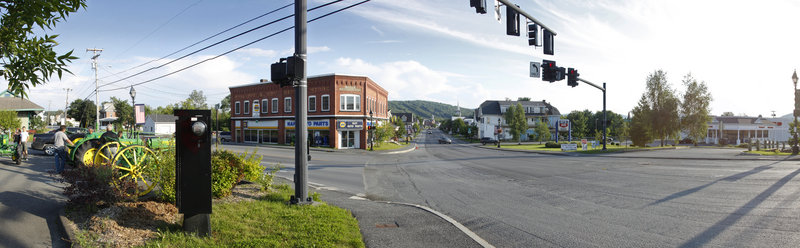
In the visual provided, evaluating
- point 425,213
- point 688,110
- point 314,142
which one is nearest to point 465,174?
point 425,213

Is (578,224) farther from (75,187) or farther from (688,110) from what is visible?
(688,110)

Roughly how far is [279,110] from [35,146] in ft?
68.3

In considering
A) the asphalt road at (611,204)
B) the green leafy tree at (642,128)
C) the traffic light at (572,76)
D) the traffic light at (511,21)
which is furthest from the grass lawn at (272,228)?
the green leafy tree at (642,128)

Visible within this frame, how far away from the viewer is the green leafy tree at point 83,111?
69438 mm

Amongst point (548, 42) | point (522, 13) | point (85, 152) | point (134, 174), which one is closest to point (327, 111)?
point (85, 152)

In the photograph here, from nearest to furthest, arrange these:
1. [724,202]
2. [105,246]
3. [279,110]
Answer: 1. [105,246]
2. [724,202]
3. [279,110]

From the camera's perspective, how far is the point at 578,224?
6645 millimetres

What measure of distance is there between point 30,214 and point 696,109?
177ft

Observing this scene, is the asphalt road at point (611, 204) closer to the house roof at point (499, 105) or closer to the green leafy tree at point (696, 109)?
the green leafy tree at point (696, 109)

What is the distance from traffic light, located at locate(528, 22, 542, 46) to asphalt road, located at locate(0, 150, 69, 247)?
11.1 meters

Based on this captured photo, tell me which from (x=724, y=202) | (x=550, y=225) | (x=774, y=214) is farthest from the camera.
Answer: (x=724, y=202)

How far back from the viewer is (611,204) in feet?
27.4

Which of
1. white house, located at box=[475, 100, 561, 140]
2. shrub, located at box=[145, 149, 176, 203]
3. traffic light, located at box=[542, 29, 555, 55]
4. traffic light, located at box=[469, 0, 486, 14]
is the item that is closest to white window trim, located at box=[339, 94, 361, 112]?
traffic light, located at box=[542, 29, 555, 55]

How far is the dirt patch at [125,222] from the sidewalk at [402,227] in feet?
10.4
